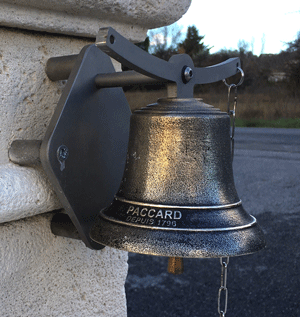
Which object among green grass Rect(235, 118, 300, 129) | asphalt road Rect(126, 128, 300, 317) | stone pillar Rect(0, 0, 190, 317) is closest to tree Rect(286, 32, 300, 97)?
green grass Rect(235, 118, 300, 129)

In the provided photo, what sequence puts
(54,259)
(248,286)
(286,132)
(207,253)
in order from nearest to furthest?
(207,253), (54,259), (248,286), (286,132)

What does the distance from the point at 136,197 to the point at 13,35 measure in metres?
0.38

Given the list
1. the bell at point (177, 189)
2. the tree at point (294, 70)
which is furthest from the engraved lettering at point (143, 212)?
the tree at point (294, 70)

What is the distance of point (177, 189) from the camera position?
2.52ft

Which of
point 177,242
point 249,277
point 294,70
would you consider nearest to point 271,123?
point 294,70

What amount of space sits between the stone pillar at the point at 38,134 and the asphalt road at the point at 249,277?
3.02 metres

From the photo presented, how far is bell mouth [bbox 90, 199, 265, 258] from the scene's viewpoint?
692 mm

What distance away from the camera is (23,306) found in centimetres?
87

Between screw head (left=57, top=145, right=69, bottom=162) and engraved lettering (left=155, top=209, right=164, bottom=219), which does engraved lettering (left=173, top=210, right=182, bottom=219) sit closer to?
engraved lettering (left=155, top=209, right=164, bottom=219)

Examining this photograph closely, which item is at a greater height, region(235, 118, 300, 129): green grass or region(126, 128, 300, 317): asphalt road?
region(235, 118, 300, 129): green grass

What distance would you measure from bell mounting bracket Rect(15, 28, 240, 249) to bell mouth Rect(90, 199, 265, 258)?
0.08m

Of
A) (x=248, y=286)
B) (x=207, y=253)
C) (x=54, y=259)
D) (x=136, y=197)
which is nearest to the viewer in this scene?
(x=207, y=253)

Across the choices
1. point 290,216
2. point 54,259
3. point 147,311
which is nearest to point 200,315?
point 147,311

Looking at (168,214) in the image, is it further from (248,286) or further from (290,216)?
(290,216)
